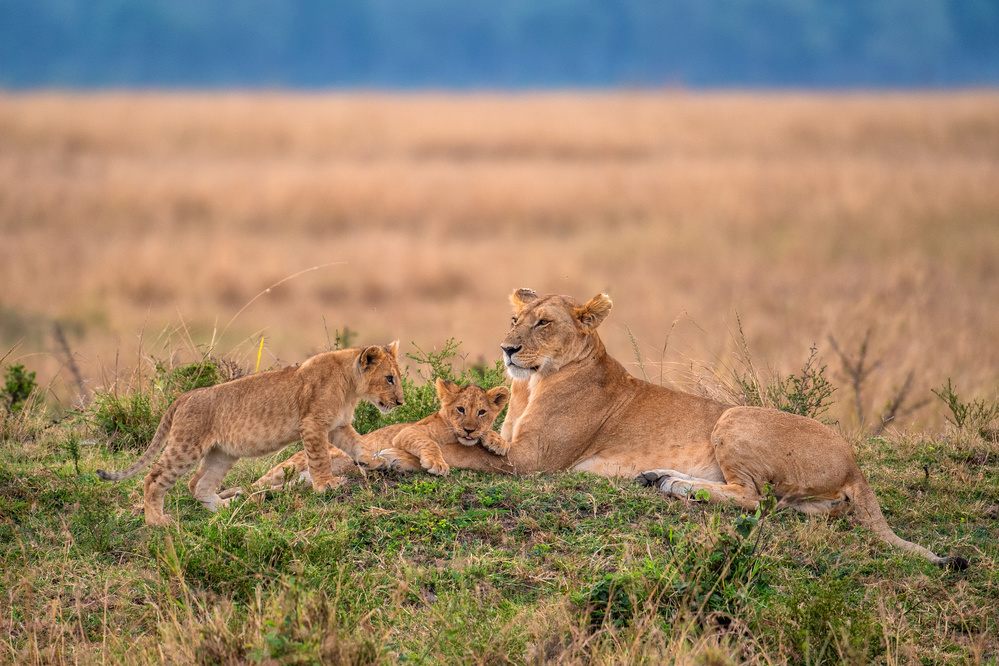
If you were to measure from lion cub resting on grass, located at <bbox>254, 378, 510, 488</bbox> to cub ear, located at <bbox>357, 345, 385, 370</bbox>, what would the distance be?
1.56 feet

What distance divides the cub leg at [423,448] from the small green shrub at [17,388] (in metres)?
3.85

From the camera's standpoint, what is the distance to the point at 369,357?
7.14 meters

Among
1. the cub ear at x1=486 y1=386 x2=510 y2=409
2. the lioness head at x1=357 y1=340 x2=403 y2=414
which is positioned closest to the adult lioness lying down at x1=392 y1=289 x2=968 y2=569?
the cub ear at x1=486 y1=386 x2=510 y2=409

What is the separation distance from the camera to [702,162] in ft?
152

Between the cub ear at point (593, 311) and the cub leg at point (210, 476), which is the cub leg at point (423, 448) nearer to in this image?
the cub leg at point (210, 476)

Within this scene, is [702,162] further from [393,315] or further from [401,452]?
[401,452]

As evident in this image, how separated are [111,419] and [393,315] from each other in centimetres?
1991

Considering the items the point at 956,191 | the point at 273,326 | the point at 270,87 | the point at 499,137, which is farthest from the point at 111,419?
the point at 270,87

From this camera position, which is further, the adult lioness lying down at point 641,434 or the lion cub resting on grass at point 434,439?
the lion cub resting on grass at point 434,439

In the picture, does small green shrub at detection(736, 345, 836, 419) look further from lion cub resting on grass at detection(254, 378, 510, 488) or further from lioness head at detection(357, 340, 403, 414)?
lioness head at detection(357, 340, 403, 414)

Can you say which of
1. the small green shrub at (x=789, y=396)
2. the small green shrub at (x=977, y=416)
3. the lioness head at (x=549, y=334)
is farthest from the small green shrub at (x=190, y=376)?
the small green shrub at (x=977, y=416)

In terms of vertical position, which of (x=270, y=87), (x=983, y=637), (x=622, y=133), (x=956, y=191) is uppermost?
(x=270, y=87)

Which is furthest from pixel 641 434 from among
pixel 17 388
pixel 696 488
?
pixel 17 388

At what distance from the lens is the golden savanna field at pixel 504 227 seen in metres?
22.5
